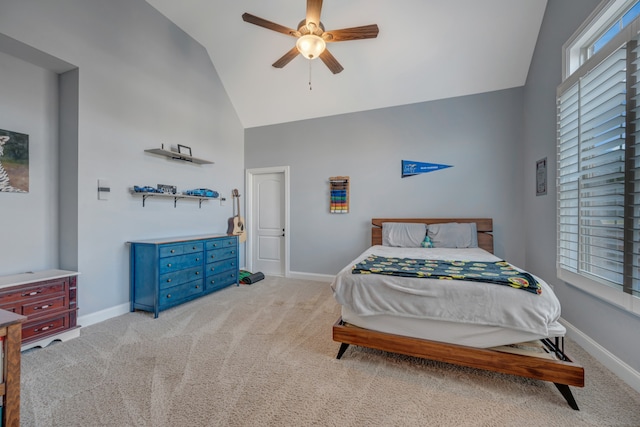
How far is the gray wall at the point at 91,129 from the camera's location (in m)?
2.45

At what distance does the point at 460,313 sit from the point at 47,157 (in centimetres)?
401

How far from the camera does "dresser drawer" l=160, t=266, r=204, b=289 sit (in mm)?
3004

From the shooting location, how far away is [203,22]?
364 centimetres

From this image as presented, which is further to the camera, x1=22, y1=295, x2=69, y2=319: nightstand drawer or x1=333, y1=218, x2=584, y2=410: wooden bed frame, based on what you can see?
x1=22, y1=295, x2=69, y2=319: nightstand drawer

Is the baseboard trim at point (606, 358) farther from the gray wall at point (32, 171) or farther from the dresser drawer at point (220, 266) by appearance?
the gray wall at point (32, 171)

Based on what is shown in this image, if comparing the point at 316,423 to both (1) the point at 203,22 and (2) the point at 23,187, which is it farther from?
(1) the point at 203,22

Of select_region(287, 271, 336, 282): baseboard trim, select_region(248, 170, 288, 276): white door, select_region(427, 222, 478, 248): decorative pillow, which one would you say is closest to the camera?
select_region(427, 222, 478, 248): decorative pillow

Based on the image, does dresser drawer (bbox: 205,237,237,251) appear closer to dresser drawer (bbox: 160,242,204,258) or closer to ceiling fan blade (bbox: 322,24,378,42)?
dresser drawer (bbox: 160,242,204,258)

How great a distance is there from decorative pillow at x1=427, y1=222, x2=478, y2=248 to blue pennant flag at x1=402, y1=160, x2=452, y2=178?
87cm

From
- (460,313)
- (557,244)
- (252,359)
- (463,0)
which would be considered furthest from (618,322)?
(463,0)

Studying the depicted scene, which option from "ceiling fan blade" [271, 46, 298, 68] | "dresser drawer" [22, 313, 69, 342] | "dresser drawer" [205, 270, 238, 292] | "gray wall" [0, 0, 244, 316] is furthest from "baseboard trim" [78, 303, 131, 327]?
"ceiling fan blade" [271, 46, 298, 68]

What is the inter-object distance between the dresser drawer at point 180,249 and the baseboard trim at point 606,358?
4077mm

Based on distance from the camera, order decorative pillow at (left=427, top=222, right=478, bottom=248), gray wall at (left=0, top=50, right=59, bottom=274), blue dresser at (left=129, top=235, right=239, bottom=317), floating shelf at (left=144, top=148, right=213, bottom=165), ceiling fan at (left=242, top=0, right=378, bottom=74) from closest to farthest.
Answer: ceiling fan at (left=242, top=0, right=378, bottom=74) → gray wall at (left=0, top=50, right=59, bottom=274) → blue dresser at (left=129, top=235, right=239, bottom=317) → floating shelf at (left=144, top=148, right=213, bottom=165) → decorative pillow at (left=427, top=222, right=478, bottom=248)

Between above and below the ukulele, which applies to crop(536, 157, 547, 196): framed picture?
above
